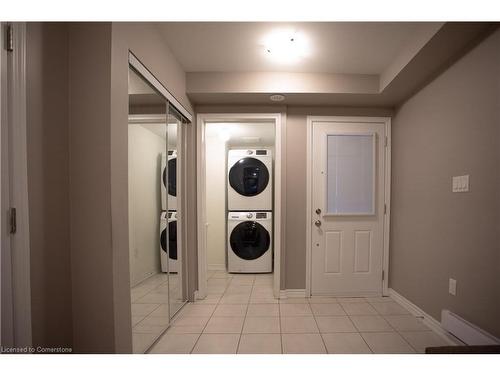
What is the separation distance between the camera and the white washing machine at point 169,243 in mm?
1741

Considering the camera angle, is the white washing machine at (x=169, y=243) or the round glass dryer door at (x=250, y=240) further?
the round glass dryer door at (x=250, y=240)

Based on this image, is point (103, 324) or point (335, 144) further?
point (335, 144)

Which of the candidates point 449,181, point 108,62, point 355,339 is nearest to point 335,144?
point 449,181

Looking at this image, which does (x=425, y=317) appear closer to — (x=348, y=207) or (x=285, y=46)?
(x=348, y=207)

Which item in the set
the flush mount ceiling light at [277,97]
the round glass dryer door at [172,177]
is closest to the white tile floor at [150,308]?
the round glass dryer door at [172,177]

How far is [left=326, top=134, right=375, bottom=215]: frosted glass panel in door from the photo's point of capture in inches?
93.7

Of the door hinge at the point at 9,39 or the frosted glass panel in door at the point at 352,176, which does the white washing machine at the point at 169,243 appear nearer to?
the door hinge at the point at 9,39

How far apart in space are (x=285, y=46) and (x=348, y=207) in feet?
5.76

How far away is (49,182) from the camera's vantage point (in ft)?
3.34

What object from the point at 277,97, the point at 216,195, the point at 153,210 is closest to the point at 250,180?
the point at 216,195

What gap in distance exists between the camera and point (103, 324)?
3.57ft

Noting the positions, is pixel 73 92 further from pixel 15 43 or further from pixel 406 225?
pixel 406 225

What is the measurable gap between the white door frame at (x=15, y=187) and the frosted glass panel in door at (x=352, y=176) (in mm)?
2399
